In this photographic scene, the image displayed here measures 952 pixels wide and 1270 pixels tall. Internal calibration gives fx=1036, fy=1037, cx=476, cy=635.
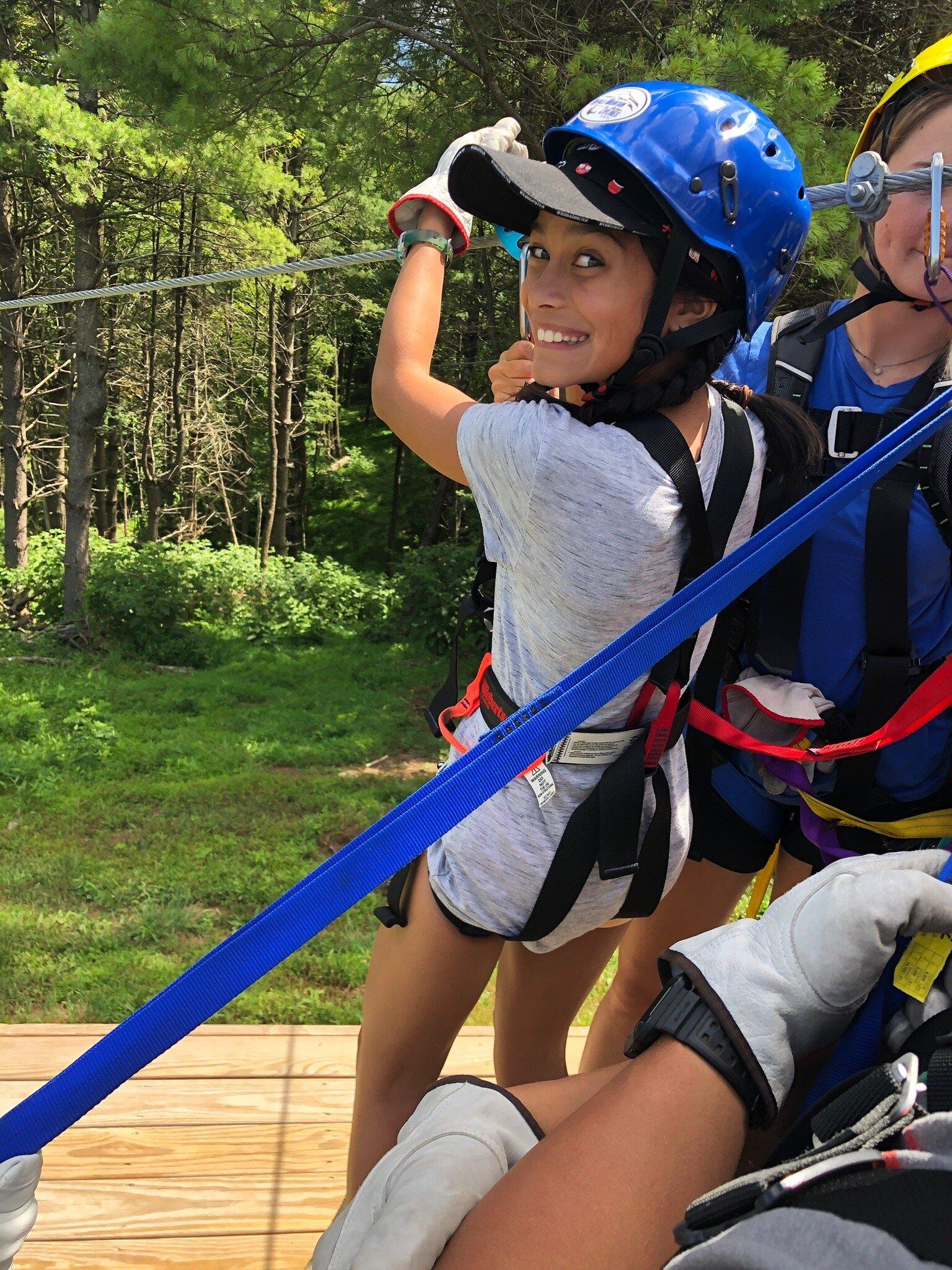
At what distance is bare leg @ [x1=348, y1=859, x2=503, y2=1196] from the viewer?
1.46 meters

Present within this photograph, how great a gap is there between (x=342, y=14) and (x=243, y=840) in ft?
17.9

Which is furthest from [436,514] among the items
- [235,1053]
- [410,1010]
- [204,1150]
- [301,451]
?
[410,1010]

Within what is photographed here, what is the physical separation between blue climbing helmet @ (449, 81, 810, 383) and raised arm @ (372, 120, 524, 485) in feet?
0.57

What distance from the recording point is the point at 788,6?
217 inches

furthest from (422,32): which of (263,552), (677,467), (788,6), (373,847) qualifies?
(263,552)

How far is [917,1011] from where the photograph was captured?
A: 890 millimetres

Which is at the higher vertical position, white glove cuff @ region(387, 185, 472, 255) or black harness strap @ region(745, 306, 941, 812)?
white glove cuff @ region(387, 185, 472, 255)

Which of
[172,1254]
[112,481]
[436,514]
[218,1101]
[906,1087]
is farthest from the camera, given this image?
[112,481]

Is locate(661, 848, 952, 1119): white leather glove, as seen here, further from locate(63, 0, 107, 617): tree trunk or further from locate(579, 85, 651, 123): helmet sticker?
locate(63, 0, 107, 617): tree trunk

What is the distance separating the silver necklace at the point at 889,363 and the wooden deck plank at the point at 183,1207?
199cm

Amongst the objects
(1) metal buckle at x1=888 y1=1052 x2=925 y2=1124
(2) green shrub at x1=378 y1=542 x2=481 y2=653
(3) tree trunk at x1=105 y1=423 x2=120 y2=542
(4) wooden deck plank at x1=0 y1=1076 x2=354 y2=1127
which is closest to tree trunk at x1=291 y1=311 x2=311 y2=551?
(3) tree trunk at x1=105 y1=423 x2=120 y2=542

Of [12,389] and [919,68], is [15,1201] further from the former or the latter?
[12,389]

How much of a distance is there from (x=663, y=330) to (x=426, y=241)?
50cm

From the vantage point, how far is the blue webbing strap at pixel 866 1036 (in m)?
0.90
